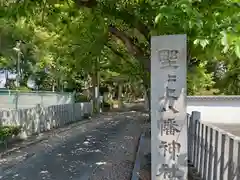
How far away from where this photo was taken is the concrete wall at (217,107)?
32.0 meters

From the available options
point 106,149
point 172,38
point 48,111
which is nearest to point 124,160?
point 106,149

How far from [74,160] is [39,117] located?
320 inches

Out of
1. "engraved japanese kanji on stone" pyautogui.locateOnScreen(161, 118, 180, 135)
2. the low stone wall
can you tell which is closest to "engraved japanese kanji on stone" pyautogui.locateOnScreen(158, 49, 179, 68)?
"engraved japanese kanji on stone" pyautogui.locateOnScreen(161, 118, 180, 135)

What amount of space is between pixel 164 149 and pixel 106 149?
27.8ft

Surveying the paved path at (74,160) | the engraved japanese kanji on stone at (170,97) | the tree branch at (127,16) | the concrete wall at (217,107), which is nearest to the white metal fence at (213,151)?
the engraved japanese kanji on stone at (170,97)

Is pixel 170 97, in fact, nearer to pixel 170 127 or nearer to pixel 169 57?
pixel 170 127

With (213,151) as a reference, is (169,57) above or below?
above

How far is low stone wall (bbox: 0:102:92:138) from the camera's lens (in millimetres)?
17623

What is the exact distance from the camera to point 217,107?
106ft

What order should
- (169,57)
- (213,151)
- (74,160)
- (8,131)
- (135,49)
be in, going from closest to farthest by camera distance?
(169,57) < (213,151) < (135,49) < (74,160) < (8,131)

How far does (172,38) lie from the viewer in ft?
24.0

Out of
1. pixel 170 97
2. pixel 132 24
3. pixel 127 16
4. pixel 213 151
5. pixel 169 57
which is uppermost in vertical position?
pixel 127 16

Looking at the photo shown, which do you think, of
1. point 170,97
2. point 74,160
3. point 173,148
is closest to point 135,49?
point 74,160

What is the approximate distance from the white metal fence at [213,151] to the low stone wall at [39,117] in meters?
8.56
